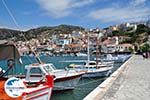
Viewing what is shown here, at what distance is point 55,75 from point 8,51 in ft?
36.5

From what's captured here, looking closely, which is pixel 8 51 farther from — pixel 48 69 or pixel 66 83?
pixel 66 83

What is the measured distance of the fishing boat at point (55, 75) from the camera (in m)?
20.9

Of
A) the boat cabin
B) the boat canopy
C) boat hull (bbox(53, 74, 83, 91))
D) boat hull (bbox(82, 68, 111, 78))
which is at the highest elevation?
the boat canopy

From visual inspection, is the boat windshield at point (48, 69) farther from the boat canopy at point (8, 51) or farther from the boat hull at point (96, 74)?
the boat hull at point (96, 74)

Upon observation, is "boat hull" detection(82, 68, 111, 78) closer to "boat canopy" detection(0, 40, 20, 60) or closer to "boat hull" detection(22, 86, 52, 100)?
"boat hull" detection(22, 86, 52, 100)

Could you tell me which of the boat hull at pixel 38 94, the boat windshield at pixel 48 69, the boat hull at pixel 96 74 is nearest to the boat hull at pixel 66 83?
the boat windshield at pixel 48 69

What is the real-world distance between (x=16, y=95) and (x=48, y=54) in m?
169

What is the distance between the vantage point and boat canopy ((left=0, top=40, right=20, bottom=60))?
11.0 metres

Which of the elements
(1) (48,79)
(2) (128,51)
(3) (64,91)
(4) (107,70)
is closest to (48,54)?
(2) (128,51)

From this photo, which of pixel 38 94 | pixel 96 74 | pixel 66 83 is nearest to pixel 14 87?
pixel 38 94

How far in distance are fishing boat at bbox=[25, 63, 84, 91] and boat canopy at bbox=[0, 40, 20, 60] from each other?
26.6 feet

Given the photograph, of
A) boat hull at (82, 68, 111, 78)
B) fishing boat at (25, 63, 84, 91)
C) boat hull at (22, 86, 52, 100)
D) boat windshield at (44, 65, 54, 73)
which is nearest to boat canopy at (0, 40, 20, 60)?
boat hull at (22, 86, 52, 100)

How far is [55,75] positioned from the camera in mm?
22125

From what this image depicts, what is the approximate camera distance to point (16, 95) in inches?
403
